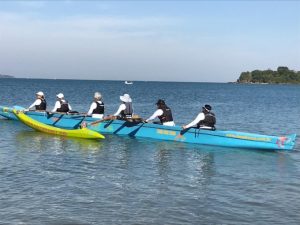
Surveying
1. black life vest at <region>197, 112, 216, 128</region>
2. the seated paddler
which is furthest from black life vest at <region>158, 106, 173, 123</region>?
black life vest at <region>197, 112, 216, 128</region>

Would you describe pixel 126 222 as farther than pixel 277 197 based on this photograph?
No

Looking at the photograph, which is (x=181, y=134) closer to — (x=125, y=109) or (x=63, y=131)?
(x=125, y=109)

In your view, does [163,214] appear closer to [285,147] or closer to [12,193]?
[12,193]

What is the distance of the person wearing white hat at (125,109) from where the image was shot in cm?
2064

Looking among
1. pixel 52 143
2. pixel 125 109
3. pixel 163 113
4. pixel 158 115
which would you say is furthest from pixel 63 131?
pixel 163 113

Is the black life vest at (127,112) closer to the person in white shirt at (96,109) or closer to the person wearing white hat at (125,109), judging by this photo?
the person wearing white hat at (125,109)

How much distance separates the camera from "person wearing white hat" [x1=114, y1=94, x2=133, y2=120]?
2064cm

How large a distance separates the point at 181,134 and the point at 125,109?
324 cm

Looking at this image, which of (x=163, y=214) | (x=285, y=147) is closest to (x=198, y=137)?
(x=285, y=147)

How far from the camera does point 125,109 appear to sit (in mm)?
20734

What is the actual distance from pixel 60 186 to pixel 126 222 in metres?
3.17

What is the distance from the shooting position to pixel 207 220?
9.48 m

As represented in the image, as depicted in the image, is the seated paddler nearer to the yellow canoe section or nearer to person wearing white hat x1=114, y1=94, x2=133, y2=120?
person wearing white hat x1=114, y1=94, x2=133, y2=120

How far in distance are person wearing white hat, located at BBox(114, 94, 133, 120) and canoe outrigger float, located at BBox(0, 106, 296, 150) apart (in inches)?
12.2
